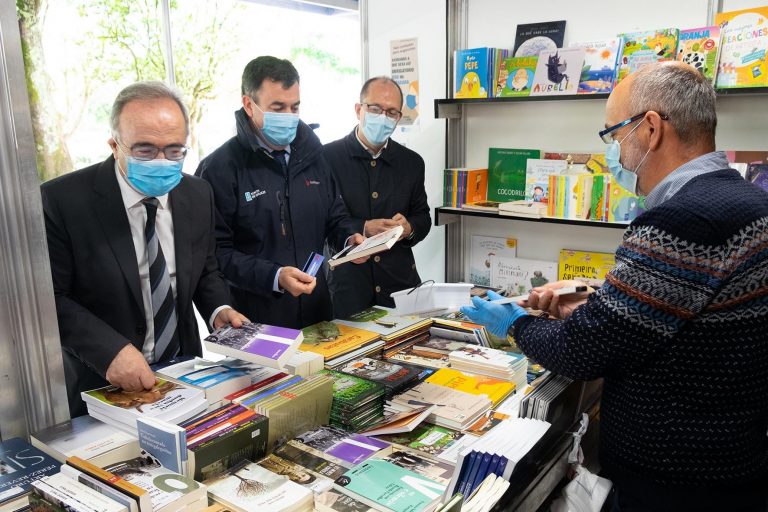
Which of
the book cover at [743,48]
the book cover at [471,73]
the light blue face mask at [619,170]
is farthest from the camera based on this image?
the book cover at [471,73]

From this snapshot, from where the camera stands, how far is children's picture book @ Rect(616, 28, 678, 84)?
3.11 m

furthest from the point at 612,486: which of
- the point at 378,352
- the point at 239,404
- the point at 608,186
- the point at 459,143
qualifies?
the point at 459,143

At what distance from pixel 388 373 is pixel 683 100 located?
3.82 ft

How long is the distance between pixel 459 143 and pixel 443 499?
327 cm

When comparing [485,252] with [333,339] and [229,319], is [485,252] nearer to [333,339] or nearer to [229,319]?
[333,339]

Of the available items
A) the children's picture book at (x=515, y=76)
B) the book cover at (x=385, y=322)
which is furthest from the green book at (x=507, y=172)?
the book cover at (x=385, y=322)

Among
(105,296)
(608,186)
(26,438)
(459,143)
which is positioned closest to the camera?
(26,438)

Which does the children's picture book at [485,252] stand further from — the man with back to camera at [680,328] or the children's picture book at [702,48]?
the man with back to camera at [680,328]

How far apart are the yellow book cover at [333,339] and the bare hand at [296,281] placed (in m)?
0.18

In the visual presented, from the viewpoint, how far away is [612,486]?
165 centimetres

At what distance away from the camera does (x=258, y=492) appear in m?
1.29

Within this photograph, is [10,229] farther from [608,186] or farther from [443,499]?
[608,186]

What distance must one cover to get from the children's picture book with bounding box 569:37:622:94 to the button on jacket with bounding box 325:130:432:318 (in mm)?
1155

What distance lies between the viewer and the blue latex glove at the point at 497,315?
1825 millimetres
